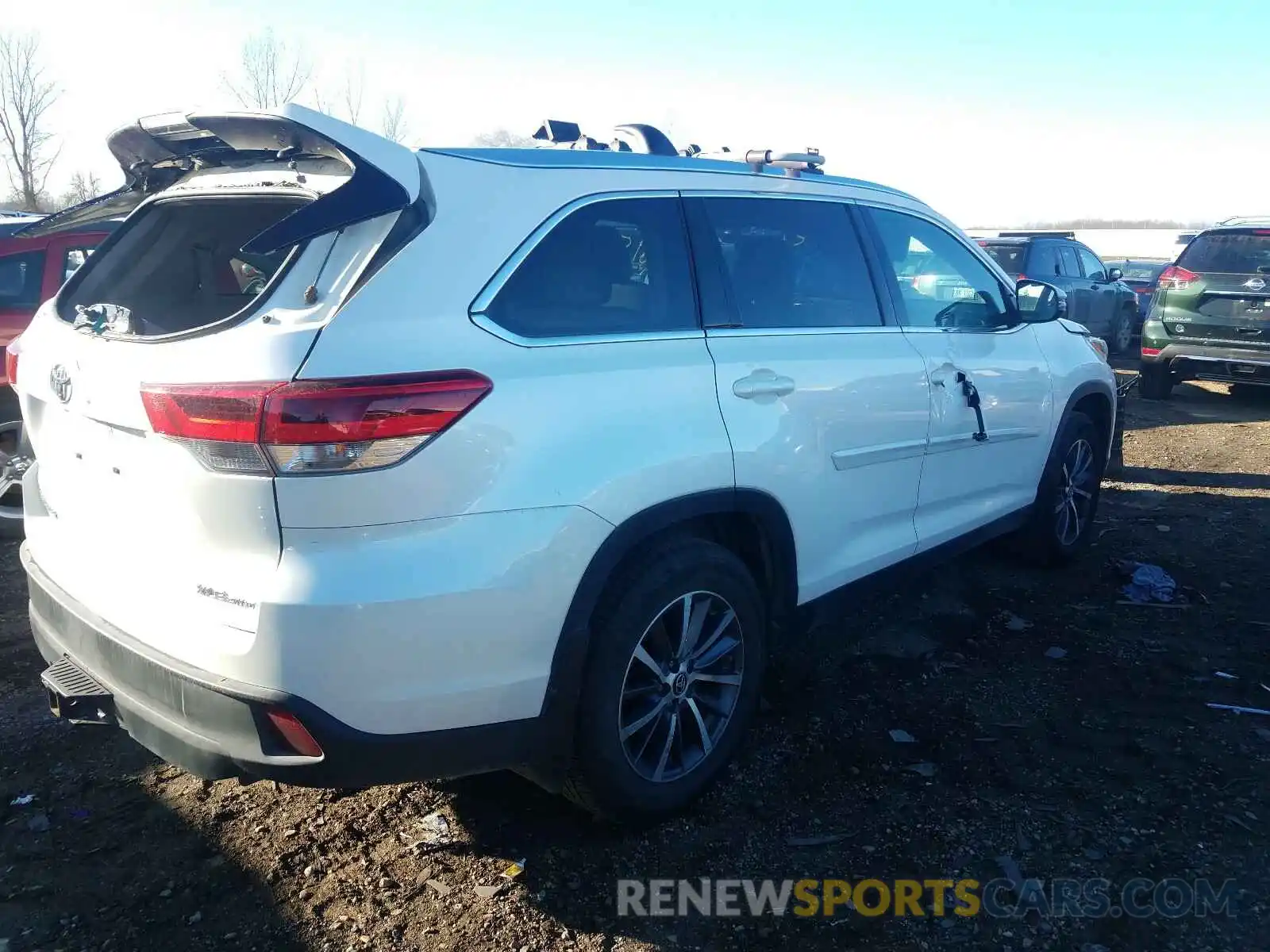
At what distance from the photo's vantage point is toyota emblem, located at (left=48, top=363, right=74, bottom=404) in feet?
8.54

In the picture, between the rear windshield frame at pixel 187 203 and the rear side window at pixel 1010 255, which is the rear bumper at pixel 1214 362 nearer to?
the rear side window at pixel 1010 255

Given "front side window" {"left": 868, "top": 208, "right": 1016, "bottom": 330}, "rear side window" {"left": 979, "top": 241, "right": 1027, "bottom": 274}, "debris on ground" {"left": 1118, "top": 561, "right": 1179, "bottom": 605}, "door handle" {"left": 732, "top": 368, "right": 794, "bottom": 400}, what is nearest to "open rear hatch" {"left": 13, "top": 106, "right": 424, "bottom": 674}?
"door handle" {"left": 732, "top": 368, "right": 794, "bottom": 400}

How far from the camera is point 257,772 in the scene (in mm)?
2256

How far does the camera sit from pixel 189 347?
7.31 feet

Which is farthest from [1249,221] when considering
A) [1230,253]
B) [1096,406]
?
[1096,406]

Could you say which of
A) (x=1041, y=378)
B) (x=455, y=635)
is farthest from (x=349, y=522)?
(x=1041, y=378)

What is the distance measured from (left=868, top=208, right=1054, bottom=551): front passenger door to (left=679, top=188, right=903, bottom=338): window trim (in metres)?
0.08

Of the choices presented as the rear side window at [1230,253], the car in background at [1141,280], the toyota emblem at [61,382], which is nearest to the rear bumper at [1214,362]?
the rear side window at [1230,253]

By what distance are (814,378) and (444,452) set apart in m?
1.46

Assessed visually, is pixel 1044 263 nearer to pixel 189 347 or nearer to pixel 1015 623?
pixel 1015 623

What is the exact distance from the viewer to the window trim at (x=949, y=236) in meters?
3.84

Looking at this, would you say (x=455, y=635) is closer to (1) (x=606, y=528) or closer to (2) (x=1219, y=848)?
(1) (x=606, y=528)

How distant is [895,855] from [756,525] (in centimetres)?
106

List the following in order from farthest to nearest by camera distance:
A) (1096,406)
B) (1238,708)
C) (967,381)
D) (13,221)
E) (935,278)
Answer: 1. (13,221)
2. (1096,406)
3. (935,278)
4. (967,381)
5. (1238,708)
